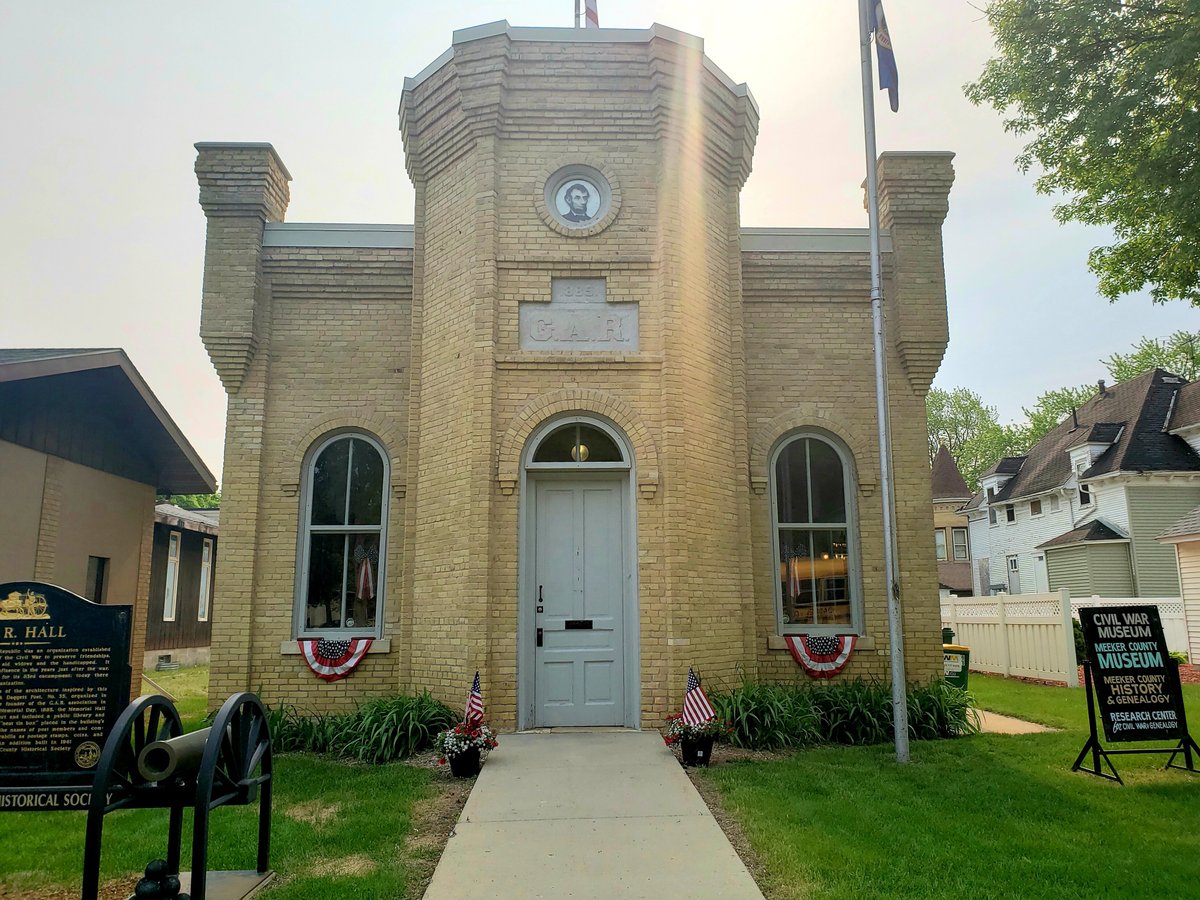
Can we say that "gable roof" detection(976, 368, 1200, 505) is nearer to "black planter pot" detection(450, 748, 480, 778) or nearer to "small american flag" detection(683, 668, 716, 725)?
"small american flag" detection(683, 668, 716, 725)

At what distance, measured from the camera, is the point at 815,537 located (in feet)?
35.4

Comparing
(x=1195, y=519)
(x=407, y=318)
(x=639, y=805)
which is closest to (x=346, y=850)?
(x=639, y=805)

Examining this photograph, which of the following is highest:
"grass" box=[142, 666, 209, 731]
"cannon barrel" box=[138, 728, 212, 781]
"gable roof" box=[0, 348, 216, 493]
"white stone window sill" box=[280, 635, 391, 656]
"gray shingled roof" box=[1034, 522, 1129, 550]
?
"gable roof" box=[0, 348, 216, 493]

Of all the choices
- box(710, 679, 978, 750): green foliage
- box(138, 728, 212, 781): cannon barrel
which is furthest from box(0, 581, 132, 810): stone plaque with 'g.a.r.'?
box(710, 679, 978, 750): green foliage

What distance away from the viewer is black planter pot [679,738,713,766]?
772 cm

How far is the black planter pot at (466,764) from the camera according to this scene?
7461 millimetres

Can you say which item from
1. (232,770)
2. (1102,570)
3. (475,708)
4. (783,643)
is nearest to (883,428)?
(783,643)

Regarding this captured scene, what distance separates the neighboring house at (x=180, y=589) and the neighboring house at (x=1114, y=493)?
26.5 metres

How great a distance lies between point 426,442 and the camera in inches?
391

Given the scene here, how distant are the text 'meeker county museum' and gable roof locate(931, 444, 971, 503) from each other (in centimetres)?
3423

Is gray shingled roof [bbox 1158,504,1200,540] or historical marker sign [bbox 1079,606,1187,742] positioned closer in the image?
historical marker sign [bbox 1079,606,1187,742]

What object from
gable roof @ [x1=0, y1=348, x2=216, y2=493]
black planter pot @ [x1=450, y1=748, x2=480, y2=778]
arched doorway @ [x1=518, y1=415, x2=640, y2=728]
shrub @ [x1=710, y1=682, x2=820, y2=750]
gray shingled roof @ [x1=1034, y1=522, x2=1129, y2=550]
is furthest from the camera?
gray shingled roof @ [x1=1034, y1=522, x2=1129, y2=550]

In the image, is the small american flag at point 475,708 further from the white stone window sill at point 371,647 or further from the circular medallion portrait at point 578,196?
the circular medallion portrait at point 578,196

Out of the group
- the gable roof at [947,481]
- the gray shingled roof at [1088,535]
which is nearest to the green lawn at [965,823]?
the gray shingled roof at [1088,535]
